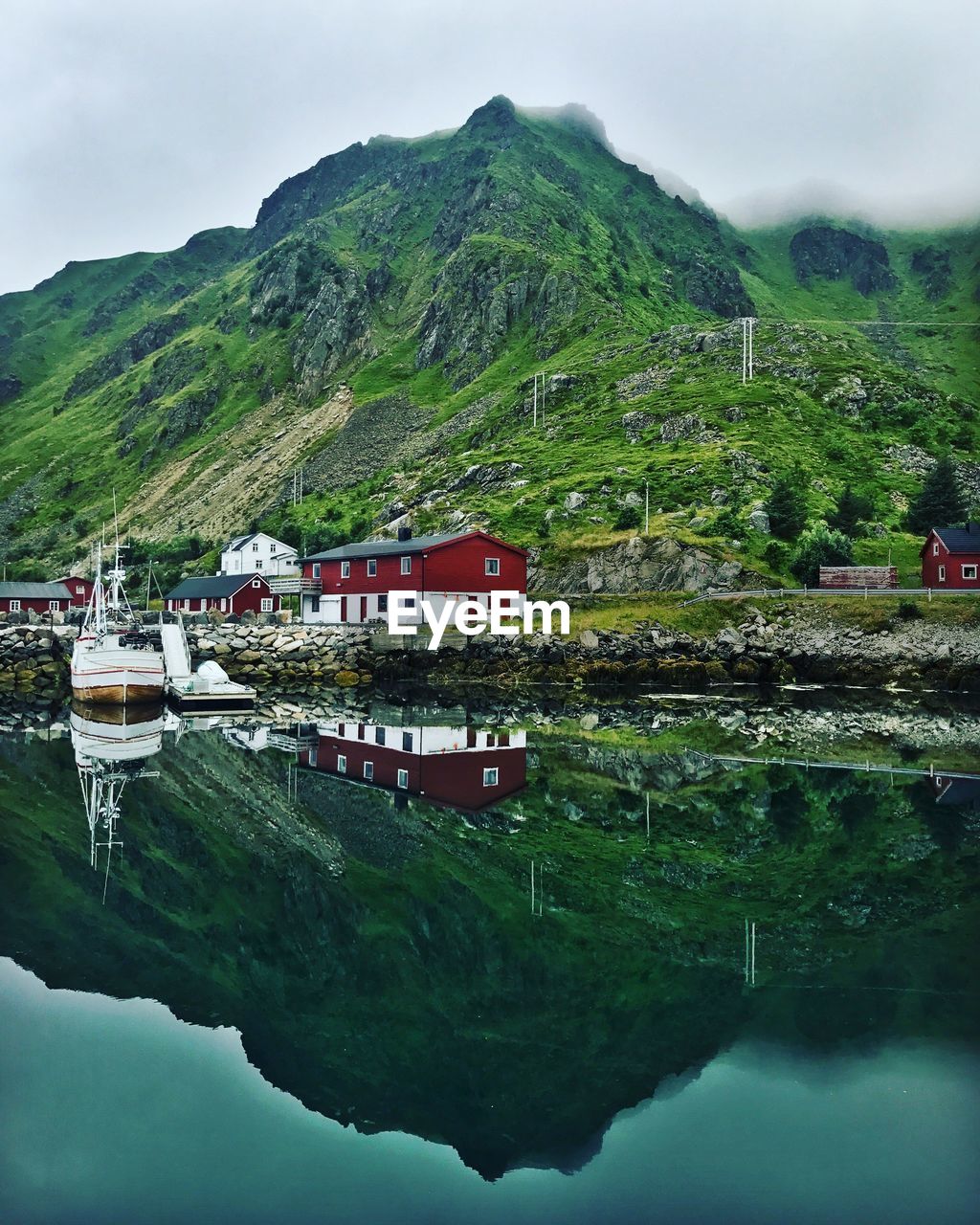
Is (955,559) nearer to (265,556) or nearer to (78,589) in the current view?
(265,556)

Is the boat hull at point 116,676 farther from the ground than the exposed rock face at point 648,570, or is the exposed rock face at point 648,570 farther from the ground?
the exposed rock face at point 648,570

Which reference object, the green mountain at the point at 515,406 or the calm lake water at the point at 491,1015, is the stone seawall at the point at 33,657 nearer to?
the green mountain at the point at 515,406

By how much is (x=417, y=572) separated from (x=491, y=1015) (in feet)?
166

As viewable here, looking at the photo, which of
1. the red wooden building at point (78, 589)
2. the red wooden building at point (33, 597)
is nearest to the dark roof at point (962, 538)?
the red wooden building at point (33, 597)

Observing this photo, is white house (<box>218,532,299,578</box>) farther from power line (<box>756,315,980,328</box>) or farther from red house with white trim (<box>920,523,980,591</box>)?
power line (<box>756,315,980,328</box>)

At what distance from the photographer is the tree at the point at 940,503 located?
68.8 metres

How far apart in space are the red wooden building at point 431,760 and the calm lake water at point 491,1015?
2491 mm

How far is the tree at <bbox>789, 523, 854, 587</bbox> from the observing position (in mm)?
59281

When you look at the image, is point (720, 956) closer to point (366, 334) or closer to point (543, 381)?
point (543, 381)

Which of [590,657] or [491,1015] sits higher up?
[590,657]

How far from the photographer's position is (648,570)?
61219 mm

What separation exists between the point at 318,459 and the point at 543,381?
126ft

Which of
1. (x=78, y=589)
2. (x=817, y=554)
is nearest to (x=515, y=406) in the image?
(x=78, y=589)

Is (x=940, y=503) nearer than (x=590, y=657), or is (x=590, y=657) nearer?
(x=590, y=657)
